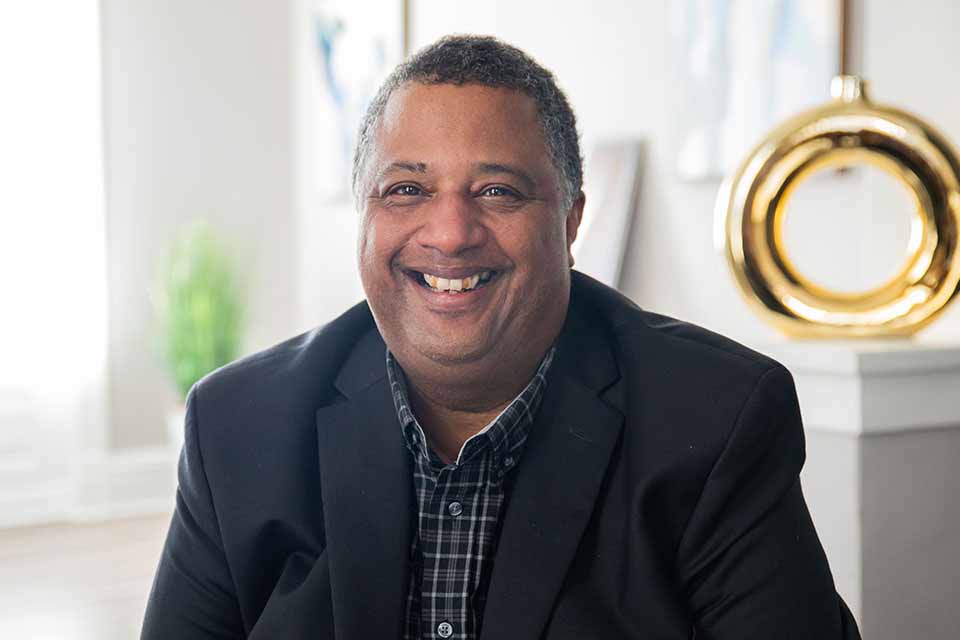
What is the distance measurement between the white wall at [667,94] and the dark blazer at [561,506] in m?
1.33

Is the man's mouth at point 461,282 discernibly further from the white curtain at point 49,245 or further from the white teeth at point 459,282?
the white curtain at point 49,245

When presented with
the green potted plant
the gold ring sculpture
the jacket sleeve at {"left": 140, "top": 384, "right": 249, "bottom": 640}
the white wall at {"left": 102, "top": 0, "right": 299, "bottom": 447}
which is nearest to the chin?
the jacket sleeve at {"left": 140, "top": 384, "right": 249, "bottom": 640}

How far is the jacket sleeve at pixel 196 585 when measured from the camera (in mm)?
1360

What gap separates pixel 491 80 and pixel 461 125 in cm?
7

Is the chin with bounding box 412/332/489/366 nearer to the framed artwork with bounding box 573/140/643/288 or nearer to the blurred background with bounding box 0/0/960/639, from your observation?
the blurred background with bounding box 0/0/960/639

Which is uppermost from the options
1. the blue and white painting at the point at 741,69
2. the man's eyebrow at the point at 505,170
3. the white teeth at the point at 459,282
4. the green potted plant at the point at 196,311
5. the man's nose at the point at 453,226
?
the blue and white painting at the point at 741,69

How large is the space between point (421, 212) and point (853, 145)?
102cm

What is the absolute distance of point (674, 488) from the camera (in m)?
1.26

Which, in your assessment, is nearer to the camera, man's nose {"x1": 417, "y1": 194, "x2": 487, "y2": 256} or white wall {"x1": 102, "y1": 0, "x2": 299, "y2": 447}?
man's nose {"x1": 417, "y1": 194, "x2": 487, "y2": 256}

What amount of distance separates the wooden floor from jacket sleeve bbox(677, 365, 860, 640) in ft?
8.56

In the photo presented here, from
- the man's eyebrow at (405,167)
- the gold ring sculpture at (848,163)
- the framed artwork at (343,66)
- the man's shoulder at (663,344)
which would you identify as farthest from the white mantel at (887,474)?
the framed artwork at (343,66)

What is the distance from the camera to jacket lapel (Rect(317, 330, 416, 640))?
1271 mm

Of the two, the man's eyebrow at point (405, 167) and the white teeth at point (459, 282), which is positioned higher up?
the man's eyebrow at point (405, 167)

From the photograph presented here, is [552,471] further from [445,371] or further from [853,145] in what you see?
[853,145]
